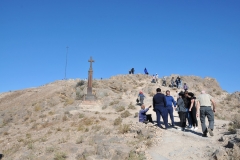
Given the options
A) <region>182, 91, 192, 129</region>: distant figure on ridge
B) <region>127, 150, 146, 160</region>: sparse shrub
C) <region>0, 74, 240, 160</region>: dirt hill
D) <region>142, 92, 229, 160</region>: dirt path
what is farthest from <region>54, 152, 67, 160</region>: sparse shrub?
<region>182, 91, 192, 129</region>: distant figure on ridge

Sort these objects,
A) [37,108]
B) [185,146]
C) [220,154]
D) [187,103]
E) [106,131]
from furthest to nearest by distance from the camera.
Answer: [37,108] → [106,131] → [187,103] → [185,146] → [220,154]

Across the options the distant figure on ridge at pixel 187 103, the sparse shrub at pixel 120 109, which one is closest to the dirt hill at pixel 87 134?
the sparse shrub at pixel 120 109

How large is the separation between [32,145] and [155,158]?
730 centimetres

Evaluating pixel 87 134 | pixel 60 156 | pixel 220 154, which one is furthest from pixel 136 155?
pixel 87 134

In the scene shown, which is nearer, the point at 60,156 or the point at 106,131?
the point at 60,156

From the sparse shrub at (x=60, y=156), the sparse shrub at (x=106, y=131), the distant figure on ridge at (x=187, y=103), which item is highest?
the distant figure on ridge at (x=187, y=103)

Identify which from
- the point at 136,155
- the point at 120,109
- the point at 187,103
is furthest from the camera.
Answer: the point at 120,109

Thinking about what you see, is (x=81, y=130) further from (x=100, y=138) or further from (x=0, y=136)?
(x=0, y=136)

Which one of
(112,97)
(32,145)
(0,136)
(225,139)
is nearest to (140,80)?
(112,97)

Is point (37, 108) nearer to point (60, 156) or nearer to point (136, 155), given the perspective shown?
point (60, 156)

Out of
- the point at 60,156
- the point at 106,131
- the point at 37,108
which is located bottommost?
the point at 60,156

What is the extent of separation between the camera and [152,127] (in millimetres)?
11289

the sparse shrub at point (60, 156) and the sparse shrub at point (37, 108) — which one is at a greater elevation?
the sparse shrub at point (37, 108)

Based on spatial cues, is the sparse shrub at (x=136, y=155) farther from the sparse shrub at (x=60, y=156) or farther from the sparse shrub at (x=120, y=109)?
the sparse shrub at (x=120, y=109)
